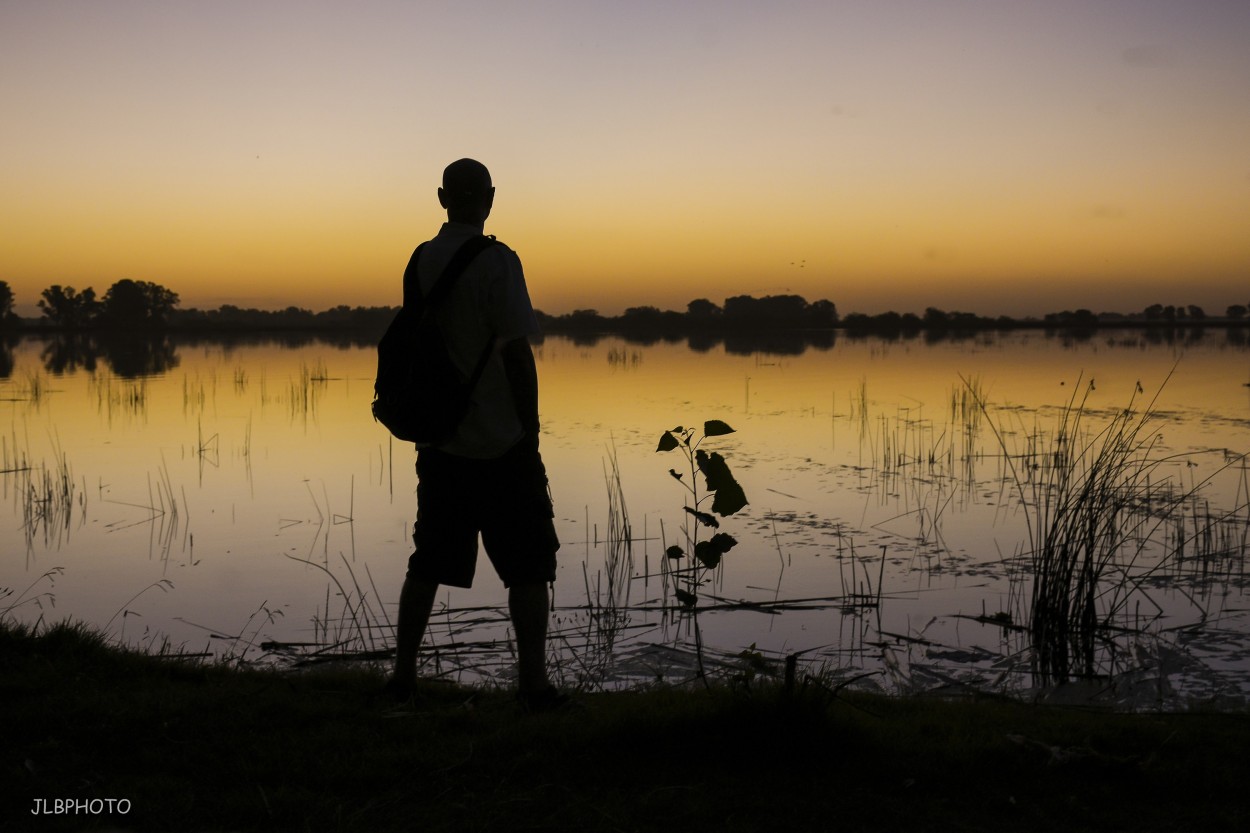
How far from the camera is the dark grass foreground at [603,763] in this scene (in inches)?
113

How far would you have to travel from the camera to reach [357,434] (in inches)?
596

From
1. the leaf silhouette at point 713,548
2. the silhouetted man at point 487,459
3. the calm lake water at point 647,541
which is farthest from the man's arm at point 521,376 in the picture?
the calm lake water at point 647,541

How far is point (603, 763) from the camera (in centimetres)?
323

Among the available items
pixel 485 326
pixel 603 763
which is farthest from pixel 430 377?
pixel 603 763

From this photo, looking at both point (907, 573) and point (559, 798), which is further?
point (907, 573)

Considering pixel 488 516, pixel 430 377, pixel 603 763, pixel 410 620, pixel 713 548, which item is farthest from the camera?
pixel 713 548

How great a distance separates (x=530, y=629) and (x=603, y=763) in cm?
63

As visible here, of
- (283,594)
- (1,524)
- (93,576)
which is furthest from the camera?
(1,524)

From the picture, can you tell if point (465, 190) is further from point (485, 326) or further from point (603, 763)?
point (603, 763)

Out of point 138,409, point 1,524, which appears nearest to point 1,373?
point 138,409

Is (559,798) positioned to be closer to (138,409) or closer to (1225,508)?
(1225,508)

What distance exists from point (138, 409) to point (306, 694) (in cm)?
1624

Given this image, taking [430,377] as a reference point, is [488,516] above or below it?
below

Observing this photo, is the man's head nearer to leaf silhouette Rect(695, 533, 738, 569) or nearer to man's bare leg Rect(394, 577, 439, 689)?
man's bare leg Rect(394, 577, 439, 689)
